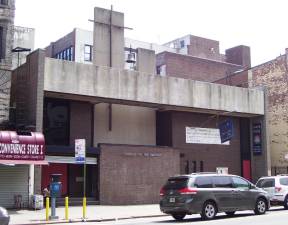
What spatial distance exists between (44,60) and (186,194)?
1251 centimetres

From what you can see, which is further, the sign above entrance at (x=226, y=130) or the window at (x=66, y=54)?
the window at (x=66, y=54)

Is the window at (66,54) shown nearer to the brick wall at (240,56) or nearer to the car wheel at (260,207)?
the brick wall at (240,56)

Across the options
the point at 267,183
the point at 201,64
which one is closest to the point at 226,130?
the point at 267,183

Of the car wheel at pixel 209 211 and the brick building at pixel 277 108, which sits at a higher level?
the brick building at pixel 277 108

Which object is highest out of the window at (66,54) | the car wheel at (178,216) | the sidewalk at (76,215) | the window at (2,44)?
the window at (66,54)

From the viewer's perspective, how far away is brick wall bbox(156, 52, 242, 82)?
202ft

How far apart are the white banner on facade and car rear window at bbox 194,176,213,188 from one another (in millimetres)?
16002

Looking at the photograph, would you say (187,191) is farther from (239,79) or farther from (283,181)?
(239,79)

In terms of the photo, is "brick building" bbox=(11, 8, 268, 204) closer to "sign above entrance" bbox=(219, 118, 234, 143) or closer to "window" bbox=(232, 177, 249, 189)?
"sign above entrance" bbox=(219, 118, 234, 143)

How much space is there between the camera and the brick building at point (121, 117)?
28.7 m

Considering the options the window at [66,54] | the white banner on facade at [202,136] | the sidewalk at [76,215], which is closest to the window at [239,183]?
the sidewalk at [76,215]

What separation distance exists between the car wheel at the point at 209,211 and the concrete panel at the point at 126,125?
14.2 meters

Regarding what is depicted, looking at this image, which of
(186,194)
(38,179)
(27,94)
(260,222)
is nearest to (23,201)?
→ (38,179)

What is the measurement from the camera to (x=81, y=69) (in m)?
29.4
